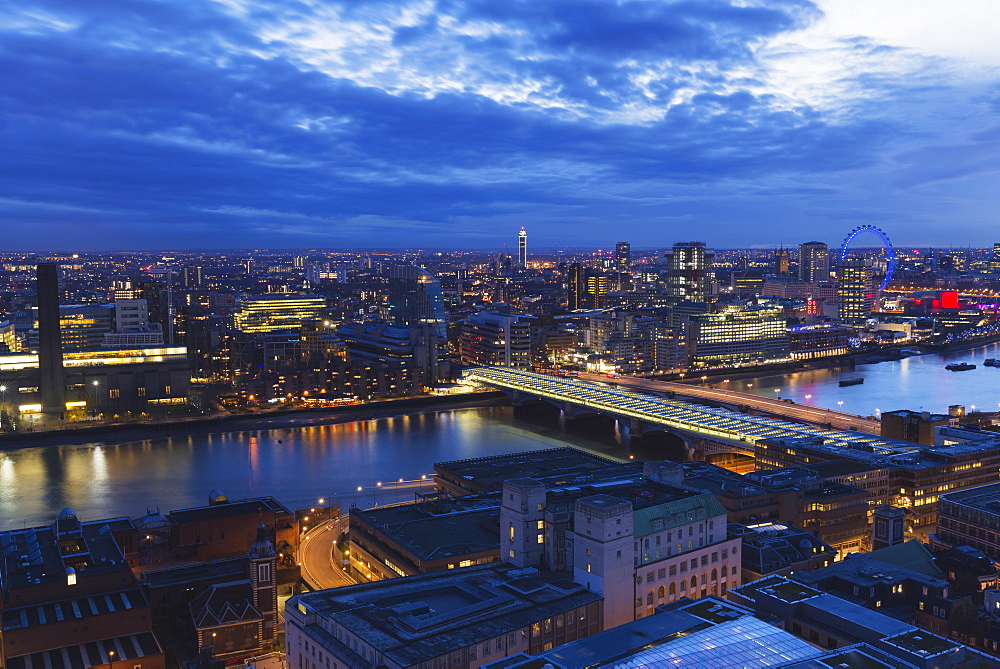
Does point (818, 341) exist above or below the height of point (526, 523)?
below

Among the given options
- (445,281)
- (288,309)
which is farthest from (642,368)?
(445,281)

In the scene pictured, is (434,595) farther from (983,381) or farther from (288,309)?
(288,309)

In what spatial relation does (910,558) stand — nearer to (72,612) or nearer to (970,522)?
(970,522)

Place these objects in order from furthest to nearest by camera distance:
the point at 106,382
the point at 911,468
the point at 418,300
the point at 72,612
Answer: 1. the point at 418,300
2. the point at 106,382
3. the point at 911,468
4. the point at 72,612

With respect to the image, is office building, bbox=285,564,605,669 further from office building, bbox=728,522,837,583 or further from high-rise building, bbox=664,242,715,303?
high-rise building, bbox=664,242,715,303

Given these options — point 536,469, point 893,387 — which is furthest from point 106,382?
point 893,387

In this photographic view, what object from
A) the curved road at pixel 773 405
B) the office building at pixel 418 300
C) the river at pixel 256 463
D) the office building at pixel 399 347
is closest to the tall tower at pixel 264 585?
the river at pixel 256 463

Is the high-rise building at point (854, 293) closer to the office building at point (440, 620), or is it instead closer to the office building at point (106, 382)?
the office building at point (106, 382)
